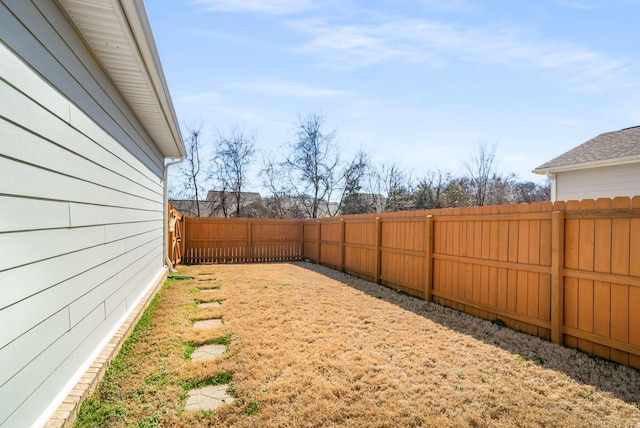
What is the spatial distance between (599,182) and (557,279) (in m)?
5.35

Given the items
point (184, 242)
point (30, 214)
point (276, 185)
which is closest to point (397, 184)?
point (276, 185)

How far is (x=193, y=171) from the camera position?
16188 millimetres

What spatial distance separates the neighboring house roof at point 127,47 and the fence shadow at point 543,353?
431cm

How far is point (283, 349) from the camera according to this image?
324 cm

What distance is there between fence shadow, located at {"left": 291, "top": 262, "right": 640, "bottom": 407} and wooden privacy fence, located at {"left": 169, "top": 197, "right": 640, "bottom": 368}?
0.16m

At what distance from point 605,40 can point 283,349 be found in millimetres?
8130

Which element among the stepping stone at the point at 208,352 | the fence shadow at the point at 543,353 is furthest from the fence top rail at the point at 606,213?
the stepping stone at the point at 208,352

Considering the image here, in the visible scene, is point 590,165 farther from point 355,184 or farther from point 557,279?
point 355,184

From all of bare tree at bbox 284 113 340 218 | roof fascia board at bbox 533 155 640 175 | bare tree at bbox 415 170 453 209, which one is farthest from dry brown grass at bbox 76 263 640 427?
bare tree at bbox 415 170 453 209

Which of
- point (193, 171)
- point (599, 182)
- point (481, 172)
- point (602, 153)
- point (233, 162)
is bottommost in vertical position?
point (599, 182)

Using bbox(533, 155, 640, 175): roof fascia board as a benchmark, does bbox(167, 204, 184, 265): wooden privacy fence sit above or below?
below

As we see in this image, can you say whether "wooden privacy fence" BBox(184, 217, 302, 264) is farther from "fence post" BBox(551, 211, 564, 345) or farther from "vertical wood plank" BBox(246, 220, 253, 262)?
"fence post" BBox(551, 211, 564, 345)

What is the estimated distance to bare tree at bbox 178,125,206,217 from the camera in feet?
52.4

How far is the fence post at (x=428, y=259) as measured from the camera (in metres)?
5.42
